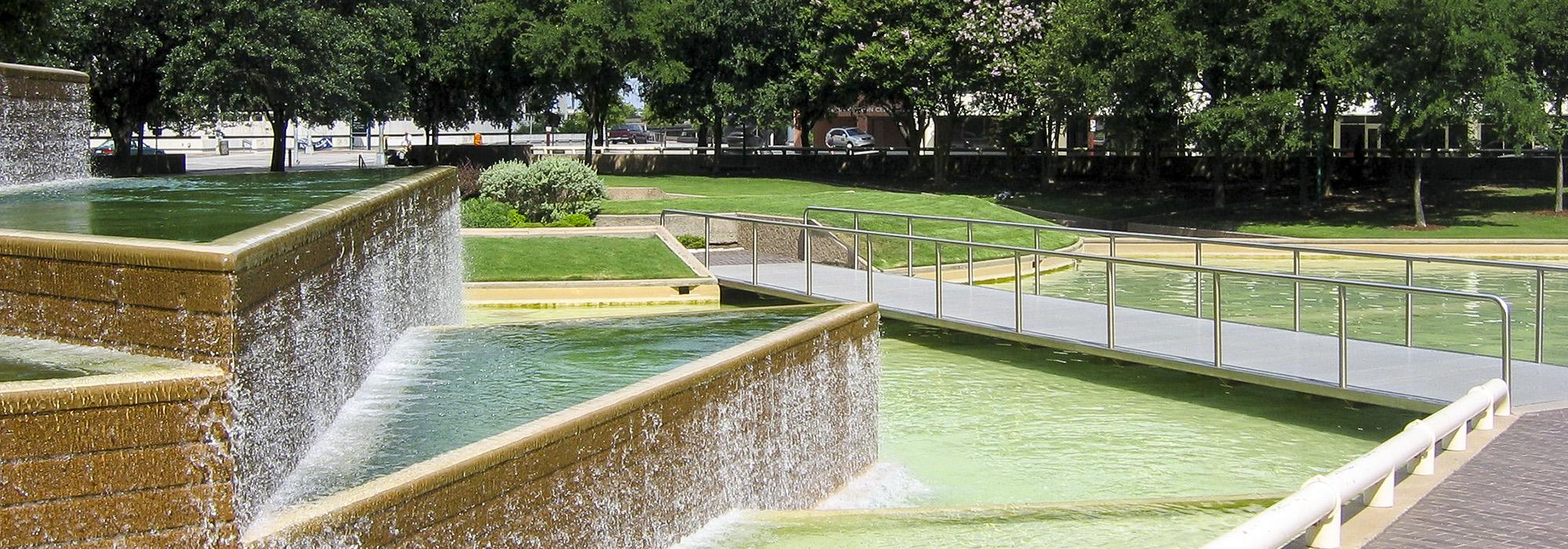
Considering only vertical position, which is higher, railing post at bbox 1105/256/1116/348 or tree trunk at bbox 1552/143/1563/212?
tree trunk at bbox 1552/143/1563/212

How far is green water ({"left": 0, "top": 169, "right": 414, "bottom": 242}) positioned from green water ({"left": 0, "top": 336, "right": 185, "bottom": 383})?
1099 millimetres

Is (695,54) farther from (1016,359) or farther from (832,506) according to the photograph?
(832,506)

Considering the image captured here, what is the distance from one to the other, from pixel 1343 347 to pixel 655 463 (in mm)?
6604

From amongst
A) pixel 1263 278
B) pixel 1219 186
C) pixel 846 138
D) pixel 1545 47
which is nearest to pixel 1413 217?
pixel 1545 47

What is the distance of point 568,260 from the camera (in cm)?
2244

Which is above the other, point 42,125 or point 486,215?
point 42,125

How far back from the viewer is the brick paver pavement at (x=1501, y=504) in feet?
25.7

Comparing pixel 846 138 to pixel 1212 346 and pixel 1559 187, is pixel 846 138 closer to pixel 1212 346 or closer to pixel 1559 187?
pixel 1559 187

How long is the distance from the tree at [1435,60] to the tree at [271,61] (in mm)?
24781

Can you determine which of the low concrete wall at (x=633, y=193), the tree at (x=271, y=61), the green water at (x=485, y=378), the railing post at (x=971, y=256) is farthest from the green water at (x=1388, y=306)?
the tree at (x=271, y=61)

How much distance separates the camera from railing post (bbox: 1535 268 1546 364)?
13180 mm

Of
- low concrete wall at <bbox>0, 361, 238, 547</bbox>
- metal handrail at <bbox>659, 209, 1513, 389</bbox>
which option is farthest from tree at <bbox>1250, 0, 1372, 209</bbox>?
low concrete wall at <bbox>0, 361, 238, 547</bbox>

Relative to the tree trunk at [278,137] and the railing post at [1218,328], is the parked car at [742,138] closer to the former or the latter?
the tree trunk at [278,137]

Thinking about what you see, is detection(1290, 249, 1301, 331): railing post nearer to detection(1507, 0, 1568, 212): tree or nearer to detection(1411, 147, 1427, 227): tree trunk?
detection(1507, 0, 1568, 212): tree
